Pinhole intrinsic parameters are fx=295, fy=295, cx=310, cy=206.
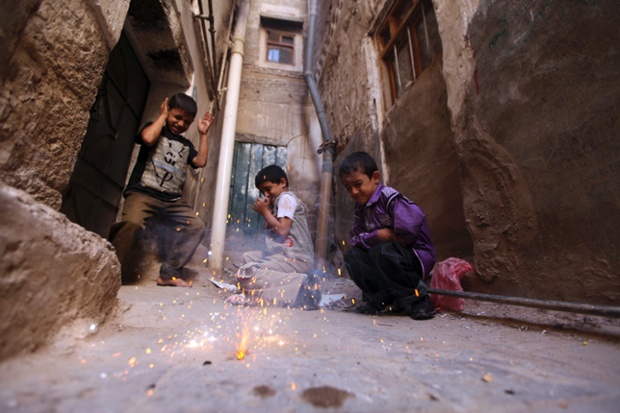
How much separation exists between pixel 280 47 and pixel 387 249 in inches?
272

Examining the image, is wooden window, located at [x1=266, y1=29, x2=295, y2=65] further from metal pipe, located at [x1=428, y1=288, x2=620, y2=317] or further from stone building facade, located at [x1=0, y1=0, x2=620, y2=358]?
metal pipe, located at [x1=428, y1=288, x2=620, y2=317]

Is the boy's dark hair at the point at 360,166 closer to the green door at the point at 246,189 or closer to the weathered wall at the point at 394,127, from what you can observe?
the weathered wall at the point at 394,127

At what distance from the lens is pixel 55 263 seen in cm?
86

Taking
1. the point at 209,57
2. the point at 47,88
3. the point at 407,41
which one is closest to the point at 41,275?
the point at 47,88

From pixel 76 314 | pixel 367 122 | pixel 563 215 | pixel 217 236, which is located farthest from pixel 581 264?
pixel 217 236

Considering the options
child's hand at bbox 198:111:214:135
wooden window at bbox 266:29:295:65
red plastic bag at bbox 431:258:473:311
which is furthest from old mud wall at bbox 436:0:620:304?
wooden window at bbox 266:29:295:65

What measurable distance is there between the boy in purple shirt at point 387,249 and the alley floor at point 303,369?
0.60 meters

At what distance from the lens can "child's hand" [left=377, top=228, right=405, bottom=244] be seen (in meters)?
2.07

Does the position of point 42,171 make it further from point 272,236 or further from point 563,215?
point 563,215

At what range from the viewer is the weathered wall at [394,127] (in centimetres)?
274

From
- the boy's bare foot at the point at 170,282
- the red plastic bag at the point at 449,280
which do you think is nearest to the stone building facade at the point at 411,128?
the red plastic bag at the point at 449,280

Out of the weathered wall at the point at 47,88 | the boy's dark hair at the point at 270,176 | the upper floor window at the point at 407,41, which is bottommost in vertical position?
the weathered wall at the point at 47,88

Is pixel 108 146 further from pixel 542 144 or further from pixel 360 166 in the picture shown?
pixel 542 144

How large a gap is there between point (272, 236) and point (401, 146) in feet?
6.17
